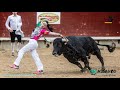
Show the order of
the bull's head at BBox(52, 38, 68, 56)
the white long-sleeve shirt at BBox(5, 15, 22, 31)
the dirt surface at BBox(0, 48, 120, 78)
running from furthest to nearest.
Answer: the white long-sleeve shirt at BBox(5, 15, 22, 31), the bull's head at BBox(52, 38, 68, 56), the dirt surface at BBox(0, 48, 120, 78)

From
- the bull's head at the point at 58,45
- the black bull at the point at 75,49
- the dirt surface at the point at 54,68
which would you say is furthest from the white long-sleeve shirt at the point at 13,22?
the bull's head at the point at 58,45

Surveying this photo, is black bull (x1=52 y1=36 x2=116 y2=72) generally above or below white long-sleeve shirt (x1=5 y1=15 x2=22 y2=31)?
below

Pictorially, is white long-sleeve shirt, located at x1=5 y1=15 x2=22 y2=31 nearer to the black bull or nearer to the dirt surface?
the dirt surface

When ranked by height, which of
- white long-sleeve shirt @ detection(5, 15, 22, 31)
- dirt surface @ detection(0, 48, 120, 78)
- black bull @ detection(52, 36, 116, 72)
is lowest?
dirt surface @ detection(0, 48, 120, 78)

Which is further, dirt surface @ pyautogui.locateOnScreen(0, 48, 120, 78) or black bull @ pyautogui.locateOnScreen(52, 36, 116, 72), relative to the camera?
black bull @ pyautogui.locateOnScreen(52, 36, 116, 72)

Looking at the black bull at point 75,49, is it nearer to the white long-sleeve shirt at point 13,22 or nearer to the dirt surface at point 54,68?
the dirt surface at point 54,68

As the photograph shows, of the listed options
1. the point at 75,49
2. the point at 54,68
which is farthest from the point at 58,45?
the point at 54,68

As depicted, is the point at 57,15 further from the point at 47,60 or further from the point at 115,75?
the point at 115,75

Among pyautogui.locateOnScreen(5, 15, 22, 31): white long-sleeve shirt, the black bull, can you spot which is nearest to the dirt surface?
the black bull

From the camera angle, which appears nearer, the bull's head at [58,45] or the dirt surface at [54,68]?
the dirt surface at [54,68]

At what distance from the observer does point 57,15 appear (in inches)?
635

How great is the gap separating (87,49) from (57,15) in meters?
6.58

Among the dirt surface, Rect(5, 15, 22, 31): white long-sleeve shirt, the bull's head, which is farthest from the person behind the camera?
Rect(5, 15, 22, 31): white long-sleeve shirt

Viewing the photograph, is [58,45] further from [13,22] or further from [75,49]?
[13,22]
